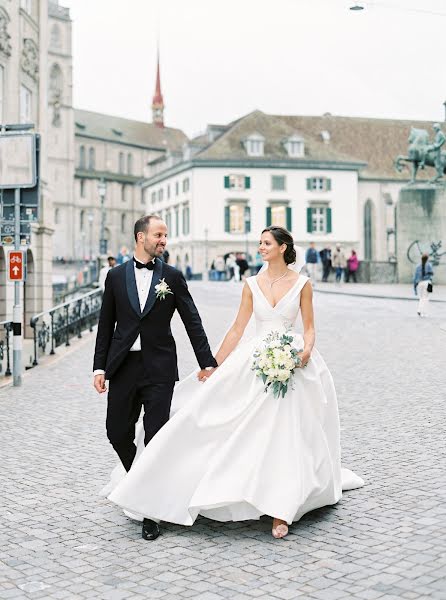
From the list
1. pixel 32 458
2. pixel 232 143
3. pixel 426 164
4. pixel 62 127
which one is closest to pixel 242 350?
pixel 32 458

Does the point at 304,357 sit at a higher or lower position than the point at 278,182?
lower

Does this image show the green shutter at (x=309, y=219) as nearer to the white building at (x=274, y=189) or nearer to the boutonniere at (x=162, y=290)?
the white building at (x=274, y=189)

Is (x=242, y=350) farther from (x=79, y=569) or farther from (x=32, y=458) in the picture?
(x=32, y=458)

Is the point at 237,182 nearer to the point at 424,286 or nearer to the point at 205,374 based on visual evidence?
the point at 424,286

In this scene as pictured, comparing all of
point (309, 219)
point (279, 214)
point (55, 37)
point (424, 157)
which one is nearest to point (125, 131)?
point (55, 37)

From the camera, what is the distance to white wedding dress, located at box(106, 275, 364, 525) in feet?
18.5

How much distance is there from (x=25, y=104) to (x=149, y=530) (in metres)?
22.6

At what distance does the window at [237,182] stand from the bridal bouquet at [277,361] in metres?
65.9

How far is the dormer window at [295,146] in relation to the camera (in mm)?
73688

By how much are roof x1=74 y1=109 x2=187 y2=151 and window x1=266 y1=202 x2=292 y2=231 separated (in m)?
46.9

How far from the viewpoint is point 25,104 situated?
2655 cm

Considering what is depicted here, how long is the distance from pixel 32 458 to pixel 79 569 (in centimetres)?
329

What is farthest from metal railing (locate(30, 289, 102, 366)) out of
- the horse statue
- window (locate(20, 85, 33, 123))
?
the horse statue

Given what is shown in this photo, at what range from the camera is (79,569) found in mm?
5168
